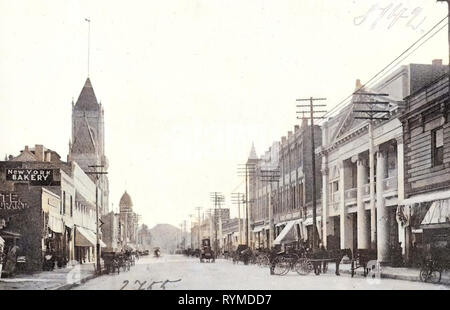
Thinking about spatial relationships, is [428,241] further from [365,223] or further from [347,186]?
[347,186]

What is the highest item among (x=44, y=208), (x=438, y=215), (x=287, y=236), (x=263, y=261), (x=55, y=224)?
(x=44, y=208)

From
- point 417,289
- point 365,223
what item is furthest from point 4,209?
point 365,223

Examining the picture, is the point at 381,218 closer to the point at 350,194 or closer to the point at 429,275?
the point at 350,194

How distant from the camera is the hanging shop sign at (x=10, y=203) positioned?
23.3 meters

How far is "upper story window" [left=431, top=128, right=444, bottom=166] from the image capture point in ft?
78.9

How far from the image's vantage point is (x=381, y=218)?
31.2m

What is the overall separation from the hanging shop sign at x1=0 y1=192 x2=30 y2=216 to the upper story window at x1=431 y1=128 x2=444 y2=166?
14020 millimetres

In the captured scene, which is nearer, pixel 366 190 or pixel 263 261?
pixel 366 190

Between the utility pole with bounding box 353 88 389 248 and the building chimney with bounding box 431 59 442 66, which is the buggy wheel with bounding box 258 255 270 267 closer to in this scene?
the utility pole with bounding box 353 88 389 248

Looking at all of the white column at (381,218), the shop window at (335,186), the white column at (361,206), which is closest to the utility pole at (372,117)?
the white column at (381,218)

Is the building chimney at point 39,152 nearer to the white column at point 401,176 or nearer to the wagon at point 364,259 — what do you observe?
the wagon at point 364,259

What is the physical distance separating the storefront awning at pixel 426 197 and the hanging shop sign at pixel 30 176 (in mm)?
12493

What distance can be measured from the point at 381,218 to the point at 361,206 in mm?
4941

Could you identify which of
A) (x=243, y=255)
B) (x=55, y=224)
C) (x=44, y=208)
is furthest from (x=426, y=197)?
(x=243, y=255)
